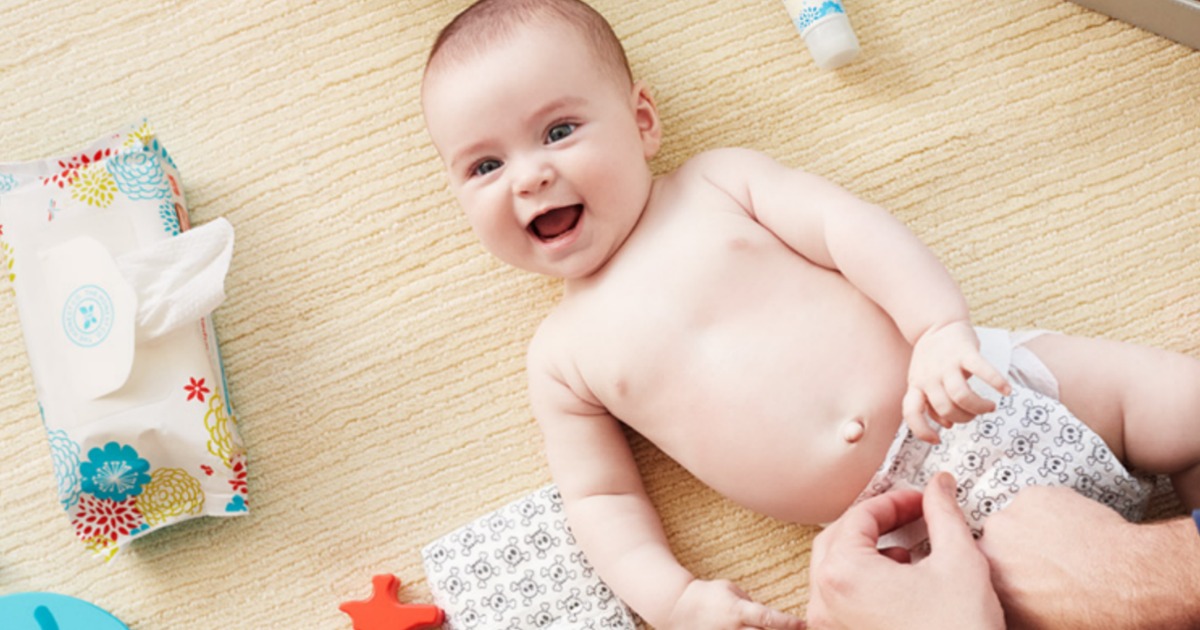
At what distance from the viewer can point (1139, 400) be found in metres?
0.90

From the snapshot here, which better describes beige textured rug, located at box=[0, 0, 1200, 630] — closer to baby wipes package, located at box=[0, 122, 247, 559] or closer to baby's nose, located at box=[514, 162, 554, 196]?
baby wipes package, located at box=[0, 122, 247, 559]

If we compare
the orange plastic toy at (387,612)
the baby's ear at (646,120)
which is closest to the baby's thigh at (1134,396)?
the baby's ear at (646,120)

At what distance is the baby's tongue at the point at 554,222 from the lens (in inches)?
39.4

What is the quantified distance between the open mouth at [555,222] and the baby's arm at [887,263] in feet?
0.48

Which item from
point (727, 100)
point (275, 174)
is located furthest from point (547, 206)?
point (275, 174)

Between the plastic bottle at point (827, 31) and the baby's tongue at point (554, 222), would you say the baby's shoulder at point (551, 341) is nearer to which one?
the baby's tongue at point (554, 222)

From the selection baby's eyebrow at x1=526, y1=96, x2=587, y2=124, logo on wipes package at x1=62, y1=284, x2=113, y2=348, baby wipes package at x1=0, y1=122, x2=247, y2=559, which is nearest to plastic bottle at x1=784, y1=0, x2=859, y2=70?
baby's eyebrow at x1=526, y1=96, x2=587, y2=124

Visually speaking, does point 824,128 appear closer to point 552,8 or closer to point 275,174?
point 552,8

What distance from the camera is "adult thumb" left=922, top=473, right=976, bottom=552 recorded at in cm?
80

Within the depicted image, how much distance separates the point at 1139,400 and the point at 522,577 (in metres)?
0.60

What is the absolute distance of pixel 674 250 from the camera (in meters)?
1.00

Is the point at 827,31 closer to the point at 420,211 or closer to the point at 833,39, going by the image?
the point at 833,39

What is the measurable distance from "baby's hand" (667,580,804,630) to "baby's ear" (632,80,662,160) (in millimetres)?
432

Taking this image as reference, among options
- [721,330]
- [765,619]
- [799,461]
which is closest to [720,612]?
[765,619]
